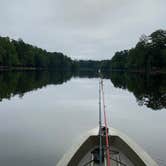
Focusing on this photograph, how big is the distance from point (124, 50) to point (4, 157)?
6015 inches

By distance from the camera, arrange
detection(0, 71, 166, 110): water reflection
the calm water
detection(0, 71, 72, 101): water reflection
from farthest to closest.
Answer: detection(0, 71, 72, 101): water reflection, detection(0, 71, 166, 110): water reflection, the calm water

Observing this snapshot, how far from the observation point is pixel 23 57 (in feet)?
365

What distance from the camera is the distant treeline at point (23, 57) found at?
296 feet

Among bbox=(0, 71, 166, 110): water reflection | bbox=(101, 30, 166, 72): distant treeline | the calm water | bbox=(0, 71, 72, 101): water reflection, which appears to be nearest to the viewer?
the calm water

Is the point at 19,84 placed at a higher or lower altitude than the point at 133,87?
higher

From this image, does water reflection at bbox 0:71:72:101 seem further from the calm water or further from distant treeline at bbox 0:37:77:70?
distant treeline at bbox 0:37:77:70

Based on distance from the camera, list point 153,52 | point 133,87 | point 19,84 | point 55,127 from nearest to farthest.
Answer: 1. point 55,127
2. point 133,87
3. point 19,84
4. point 153,52

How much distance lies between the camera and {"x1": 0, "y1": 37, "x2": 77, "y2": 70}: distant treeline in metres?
90.1

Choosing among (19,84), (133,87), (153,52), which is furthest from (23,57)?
(133,87)

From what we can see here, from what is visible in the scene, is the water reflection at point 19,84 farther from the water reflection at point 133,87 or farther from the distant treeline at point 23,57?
the distant treeline at point 23,57

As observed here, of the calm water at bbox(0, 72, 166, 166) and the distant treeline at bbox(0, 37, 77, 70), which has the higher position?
the distant treeline at bbox(0, 37, 77, 70)

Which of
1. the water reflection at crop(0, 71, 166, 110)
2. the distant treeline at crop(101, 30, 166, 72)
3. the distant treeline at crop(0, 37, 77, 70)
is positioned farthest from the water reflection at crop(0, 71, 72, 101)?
the distant treeline at crop(101, 30, 166, 72)

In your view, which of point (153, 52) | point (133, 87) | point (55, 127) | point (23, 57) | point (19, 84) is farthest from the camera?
point (23, 57)

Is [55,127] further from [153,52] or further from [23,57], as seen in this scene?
[23,57]
